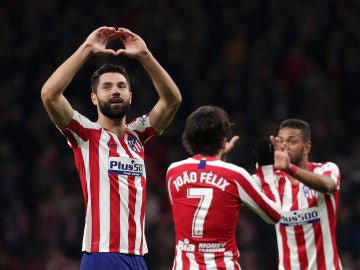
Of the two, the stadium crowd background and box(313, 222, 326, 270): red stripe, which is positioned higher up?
the stadium crowd background

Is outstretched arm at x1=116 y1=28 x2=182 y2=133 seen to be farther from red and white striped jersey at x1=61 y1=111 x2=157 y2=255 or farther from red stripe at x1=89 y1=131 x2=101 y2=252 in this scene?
red stripe at x1=89 y1=131 x2=101 y2=252

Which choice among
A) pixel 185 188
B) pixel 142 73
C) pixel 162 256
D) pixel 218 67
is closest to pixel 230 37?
pixel 218 67

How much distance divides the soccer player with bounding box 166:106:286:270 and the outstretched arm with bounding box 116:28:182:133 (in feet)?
1.81

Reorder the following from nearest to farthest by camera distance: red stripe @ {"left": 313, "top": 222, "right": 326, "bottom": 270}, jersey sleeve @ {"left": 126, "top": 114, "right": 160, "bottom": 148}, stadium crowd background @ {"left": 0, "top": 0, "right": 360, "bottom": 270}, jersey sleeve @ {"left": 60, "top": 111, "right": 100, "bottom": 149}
Answer: jersey sleeve @ {"left": 60, "top": 111, "right": 100, "bottom": 149}
jersey sleeve @ {"left": 126, "top": 114, "right": 160, "bottom": 148}
red stripe @ {"left": 313, "top": 222, "right": 326, "bottom": 270}
stadium crowd background @ {"left": 0, "top": 0, "right": 360, "bottom": 270}

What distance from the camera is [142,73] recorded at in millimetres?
13852

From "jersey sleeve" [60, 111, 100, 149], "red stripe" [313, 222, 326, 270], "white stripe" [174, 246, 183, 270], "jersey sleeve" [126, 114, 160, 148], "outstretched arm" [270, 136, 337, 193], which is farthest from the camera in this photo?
"red stripe" [313, 222, 326, 270]

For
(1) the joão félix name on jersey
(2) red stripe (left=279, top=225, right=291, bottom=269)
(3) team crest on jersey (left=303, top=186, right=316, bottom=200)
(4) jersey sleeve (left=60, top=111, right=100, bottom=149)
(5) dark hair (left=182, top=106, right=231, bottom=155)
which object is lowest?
(2) red stripe (left=279, top=225, right=291, bottom=269)

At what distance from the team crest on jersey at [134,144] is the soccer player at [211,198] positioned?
0.56 metres

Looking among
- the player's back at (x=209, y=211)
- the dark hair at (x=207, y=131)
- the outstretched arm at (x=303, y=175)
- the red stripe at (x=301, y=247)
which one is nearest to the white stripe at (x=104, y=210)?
the player's back at (x=209, y=211)

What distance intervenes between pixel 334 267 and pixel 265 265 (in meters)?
4.80

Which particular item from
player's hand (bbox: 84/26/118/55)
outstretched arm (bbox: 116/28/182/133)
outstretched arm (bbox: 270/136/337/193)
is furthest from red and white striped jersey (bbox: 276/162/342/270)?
player's hand (bbox: 84/26/118/55)

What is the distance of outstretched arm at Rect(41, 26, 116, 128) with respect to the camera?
207 inches

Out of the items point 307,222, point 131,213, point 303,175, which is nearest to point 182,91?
point 307,222

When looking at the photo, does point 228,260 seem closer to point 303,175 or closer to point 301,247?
point 303,175
